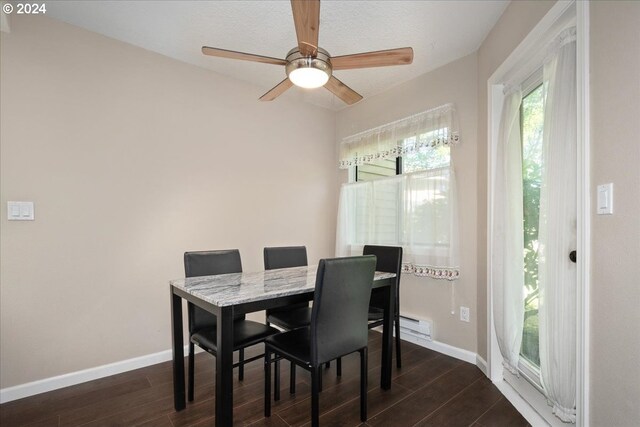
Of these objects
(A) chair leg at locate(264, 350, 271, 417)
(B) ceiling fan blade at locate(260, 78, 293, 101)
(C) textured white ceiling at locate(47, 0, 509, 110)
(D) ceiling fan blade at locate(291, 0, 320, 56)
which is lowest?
(A) chair leg at locate(264, 350, 271, 417)

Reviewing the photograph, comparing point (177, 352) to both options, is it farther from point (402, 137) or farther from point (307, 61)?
point (402, 137)

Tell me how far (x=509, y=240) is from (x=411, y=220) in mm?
1002

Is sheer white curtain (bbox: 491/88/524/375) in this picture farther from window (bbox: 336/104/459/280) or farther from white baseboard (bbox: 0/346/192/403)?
white baseboard (bbox: 0/346/192/403)

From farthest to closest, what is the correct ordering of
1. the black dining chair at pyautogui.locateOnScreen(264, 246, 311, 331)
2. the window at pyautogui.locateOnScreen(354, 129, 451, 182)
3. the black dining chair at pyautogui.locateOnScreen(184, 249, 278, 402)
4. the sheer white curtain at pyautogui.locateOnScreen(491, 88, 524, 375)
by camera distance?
the window at pyautogui.locateOnScreen(354, 129, 451, 182)
the black dining chair at pyautogui.locateOnScreen(264, 246, 311, 331)
the sheer white curtain at pyautogui.locateOnScreen(491, 88, 524, 375)
the black dining chair at pyautogui.locateOnScreen(184, 249, 278, 402)

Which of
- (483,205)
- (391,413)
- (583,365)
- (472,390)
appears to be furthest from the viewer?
(483,205)

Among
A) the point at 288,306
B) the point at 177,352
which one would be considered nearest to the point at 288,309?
the point at 288,306

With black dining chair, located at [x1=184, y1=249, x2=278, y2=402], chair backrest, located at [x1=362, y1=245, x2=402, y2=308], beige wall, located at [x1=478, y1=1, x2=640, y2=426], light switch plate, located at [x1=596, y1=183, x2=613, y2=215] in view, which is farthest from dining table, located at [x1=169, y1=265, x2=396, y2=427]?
light switch plate, located at [x1=596, y1=183, x2=613, y2=215]

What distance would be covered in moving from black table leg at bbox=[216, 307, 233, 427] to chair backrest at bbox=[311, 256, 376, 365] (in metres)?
0.41

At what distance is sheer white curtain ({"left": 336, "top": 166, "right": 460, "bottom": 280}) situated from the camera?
273 cm

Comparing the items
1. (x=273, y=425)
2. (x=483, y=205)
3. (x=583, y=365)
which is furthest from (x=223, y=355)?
(x=483, y=205)

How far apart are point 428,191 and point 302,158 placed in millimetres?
1506

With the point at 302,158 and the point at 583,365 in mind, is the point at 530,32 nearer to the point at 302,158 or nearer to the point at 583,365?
the point at 583,365

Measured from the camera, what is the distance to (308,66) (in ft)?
5.72

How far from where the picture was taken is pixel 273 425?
1754mm
